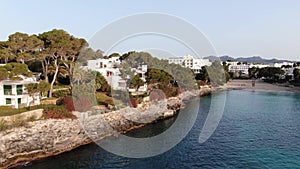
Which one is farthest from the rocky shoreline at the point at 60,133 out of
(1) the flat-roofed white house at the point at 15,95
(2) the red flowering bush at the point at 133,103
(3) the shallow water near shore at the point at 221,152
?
(1) the flat-roofed white house at the point at 15,95

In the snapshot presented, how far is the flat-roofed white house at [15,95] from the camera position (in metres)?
25.2

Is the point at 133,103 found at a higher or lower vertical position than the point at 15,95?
lower

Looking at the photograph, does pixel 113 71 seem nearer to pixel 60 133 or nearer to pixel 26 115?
pixel 60 133

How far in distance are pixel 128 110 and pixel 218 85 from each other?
164 ft

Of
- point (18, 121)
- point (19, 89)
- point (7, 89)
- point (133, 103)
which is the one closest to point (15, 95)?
point (19, 89)

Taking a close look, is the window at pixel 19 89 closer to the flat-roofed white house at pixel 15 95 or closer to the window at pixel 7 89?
the flat-roofed white house at pixel 15 95

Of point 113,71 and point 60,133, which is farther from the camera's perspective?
point 113,71

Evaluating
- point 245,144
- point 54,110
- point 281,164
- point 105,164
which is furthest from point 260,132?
point 54,110

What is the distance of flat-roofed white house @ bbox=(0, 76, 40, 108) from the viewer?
2525 centimetres

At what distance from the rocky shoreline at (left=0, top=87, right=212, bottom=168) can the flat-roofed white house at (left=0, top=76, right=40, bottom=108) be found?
5.14 metres

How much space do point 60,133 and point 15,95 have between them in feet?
22.8

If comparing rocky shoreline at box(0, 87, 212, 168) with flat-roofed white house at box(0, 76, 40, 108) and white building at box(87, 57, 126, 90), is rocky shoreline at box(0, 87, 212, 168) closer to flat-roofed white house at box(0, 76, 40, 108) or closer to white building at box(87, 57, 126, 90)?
flat-roofed white house at box(0, 76, 40, 108)

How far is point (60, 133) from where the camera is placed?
71.3 ft

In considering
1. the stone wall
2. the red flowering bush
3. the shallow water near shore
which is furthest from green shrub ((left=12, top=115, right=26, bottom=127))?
the red flowering bush
